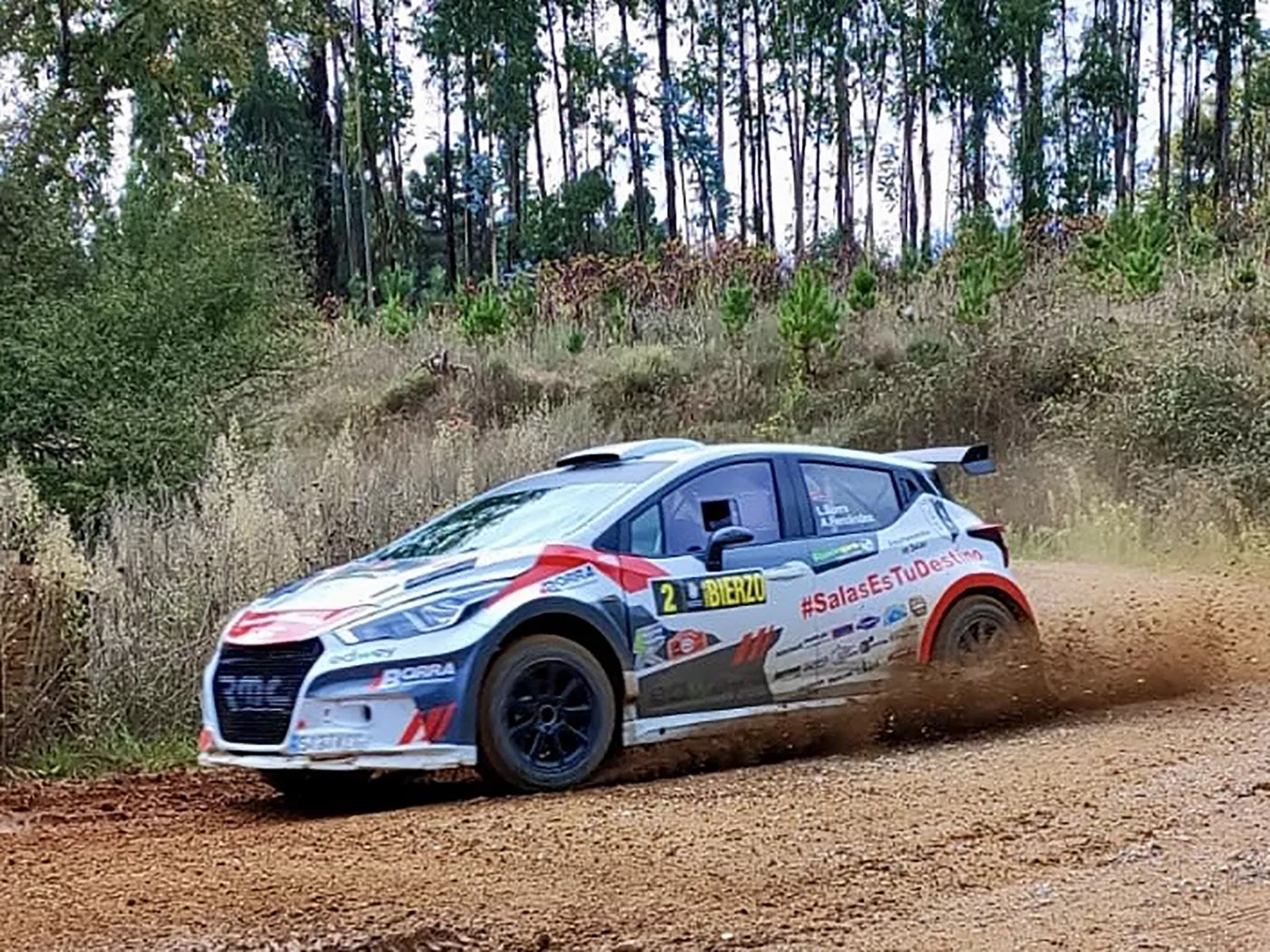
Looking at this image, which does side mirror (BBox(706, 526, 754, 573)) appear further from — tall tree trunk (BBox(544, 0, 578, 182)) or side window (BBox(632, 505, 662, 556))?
tall tree trunk (BBox(544, 0, 578, 182))

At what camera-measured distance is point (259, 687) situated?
23.3ft

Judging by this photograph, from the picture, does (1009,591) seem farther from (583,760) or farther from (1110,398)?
(1110,398)

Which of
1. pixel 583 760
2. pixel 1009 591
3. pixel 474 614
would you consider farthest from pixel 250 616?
pixel 1009 591

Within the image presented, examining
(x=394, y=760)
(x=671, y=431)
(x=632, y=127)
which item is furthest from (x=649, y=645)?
(x=632, y=127)

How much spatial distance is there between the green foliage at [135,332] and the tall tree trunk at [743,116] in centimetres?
3266

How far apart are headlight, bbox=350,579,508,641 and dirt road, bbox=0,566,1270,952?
0.83 m

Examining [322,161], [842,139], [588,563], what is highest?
[322,161]

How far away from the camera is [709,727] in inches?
306

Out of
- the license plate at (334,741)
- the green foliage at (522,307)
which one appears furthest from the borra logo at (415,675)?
the green foliage at (522,307)

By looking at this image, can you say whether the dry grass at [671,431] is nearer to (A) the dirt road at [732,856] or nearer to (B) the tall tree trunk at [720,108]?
(A) the dirt road at [732,856]

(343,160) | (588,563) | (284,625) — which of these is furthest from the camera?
(343,160)

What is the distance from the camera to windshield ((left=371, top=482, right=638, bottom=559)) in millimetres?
7902

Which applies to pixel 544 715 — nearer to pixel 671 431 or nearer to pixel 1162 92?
pixel 671 431

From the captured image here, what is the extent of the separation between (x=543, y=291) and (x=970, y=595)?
23008 millimetres
